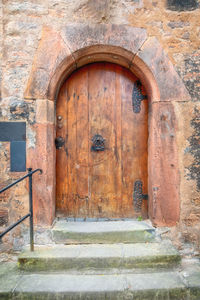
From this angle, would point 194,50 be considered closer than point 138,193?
Yes

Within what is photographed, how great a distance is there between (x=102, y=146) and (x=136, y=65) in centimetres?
101

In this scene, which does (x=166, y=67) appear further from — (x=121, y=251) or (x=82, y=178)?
(x=121, y=251)

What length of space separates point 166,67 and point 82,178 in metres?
1.58

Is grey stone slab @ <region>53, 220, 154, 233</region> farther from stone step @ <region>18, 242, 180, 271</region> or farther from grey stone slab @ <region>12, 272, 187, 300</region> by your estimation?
grey stone slab @ <region>12, 272, 187, 300</region>

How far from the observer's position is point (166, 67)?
7.54ft

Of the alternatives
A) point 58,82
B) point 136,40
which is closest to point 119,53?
point 136,40

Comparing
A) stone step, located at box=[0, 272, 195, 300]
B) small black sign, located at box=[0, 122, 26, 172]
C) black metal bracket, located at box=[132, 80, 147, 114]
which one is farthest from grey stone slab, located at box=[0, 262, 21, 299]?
black metal bracket, located at box=[132, 80, 147, 114]

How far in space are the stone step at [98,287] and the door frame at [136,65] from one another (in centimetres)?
57

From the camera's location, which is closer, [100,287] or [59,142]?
[100,287]

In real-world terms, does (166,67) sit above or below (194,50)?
below

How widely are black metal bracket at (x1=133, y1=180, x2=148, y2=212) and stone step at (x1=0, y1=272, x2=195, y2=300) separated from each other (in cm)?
→ 77

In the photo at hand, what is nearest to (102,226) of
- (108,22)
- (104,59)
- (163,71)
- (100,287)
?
(100,287)

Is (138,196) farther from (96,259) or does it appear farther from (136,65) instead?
(136,65)

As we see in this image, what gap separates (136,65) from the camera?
2.38m
